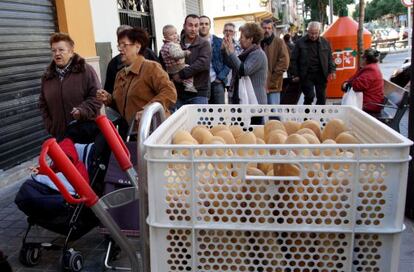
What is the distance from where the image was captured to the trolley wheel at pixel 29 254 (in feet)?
12.1

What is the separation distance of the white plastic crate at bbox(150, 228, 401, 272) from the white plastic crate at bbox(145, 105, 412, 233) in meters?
0.05

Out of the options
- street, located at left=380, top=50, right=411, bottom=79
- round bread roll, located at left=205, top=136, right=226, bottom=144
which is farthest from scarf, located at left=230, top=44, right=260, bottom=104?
street, located at left=380, top=50, right=411, bottom=79

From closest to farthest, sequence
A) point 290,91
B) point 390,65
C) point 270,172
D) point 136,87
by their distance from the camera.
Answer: point 270,172
point 136,87
point 290,91
point 390,65

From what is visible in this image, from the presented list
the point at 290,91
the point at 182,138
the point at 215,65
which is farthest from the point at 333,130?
the point at 290,91

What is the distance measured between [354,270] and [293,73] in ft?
24.8

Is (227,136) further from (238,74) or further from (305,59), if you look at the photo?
(305,59)

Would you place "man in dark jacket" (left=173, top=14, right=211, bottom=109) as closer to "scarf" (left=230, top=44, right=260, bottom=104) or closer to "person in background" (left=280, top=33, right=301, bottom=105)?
"scarf" (left=230, top=44, right=260, bottom=104)

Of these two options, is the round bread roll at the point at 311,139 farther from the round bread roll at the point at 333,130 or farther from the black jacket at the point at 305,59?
the black jacket at the point at 305,59

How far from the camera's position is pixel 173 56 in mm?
5750

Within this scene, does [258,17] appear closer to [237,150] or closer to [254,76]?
[254,76]

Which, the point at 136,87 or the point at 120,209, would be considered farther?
the point at 136,87

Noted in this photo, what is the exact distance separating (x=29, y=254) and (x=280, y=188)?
9.27ft

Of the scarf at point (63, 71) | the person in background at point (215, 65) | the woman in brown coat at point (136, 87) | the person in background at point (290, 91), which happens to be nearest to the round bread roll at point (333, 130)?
the woman in brown coat at point (136, 87)

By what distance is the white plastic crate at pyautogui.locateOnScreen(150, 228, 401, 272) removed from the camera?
1.53 metres
